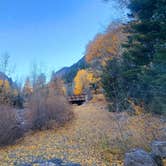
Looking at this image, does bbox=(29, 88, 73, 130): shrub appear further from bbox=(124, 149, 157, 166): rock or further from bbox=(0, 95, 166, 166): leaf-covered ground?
bbox=(124, 149, 157, 166): rock

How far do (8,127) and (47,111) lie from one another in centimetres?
349

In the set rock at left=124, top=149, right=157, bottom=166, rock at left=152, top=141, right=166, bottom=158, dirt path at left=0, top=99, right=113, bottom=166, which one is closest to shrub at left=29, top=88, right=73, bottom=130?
dirt path at left=0, top=99, right=113, bottom=166

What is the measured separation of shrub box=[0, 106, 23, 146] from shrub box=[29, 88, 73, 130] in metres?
2.00

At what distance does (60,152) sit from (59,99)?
647 centimetres

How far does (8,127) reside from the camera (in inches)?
374

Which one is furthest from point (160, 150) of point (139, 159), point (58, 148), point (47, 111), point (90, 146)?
point (47, 111)

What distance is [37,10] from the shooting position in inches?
574

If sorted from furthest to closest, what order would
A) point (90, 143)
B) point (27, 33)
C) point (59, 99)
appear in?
point (27, 33) → point (59, 99) → point (90, 143)

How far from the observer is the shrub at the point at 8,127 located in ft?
30.4

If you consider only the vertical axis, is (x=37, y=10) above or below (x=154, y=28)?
above

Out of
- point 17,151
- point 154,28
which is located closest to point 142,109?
point 154,28

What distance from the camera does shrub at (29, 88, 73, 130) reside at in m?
12.4

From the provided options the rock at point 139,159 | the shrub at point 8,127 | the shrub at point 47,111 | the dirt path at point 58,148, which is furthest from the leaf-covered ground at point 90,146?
the shrub at point 47,111

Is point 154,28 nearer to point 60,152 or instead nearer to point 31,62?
point 60,152
